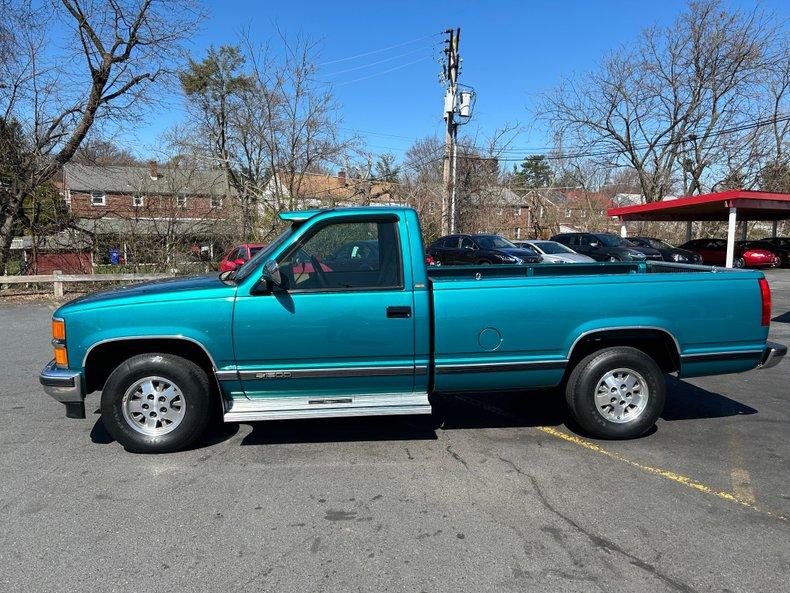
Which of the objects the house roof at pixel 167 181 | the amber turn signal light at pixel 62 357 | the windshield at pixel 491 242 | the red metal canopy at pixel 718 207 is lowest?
the amber turn signal light at pixel 62 357

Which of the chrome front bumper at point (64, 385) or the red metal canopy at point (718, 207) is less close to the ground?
the red metal canopy at point (718, 207)

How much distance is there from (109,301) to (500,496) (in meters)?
3.16

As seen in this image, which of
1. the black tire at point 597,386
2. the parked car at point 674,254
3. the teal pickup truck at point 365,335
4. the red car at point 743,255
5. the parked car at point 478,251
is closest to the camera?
the teal pickup truck at point 365,335

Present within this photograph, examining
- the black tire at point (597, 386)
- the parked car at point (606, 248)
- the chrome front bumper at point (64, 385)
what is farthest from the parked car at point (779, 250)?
the chrome front bumper at point (64, 385)

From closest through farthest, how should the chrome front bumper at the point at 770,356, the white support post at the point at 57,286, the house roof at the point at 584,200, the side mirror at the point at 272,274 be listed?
1. the side mirror at the point at 272,274
2. the chrome front bumper at the point at 770,356
3. the white support post at the point at 57,286
4. the house roof at the point at 584,200

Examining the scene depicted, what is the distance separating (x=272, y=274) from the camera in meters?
3.88

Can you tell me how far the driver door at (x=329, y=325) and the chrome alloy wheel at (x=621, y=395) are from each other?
5.40 feet

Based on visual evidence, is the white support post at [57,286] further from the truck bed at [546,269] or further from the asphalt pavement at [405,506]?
the truck bed at [546,269]

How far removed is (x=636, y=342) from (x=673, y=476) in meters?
1.17

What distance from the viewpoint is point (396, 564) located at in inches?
112

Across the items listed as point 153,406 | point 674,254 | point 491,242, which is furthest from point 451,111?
point 153,406

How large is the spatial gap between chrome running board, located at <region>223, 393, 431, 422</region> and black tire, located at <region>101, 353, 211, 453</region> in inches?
9.9

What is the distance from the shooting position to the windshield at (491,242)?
19781 millimetres

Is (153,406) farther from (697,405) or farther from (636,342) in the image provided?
(697,405)
